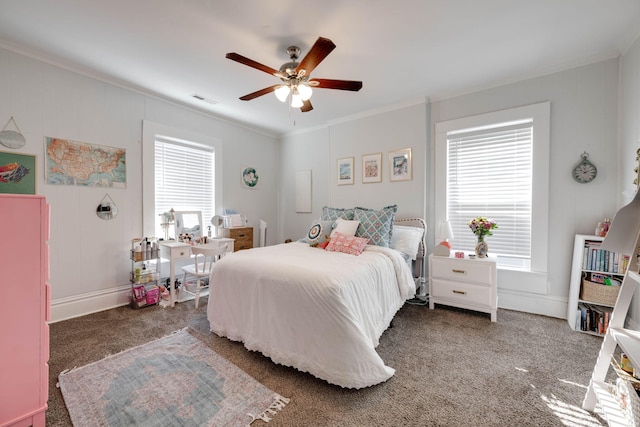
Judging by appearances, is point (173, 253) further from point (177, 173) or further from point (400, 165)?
point (400, 165)

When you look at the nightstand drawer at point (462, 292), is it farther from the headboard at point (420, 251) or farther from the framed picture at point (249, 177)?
the framed picture at point (249, 177)

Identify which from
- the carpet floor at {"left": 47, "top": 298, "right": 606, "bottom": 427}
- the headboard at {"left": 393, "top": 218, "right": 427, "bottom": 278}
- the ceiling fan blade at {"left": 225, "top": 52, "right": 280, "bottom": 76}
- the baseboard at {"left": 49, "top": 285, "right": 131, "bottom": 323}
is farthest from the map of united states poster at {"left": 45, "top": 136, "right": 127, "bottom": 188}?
the headboard at {"left": 393, "top": 218, "right": 427, "bottom": 278}

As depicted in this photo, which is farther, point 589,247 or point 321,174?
point 321,174

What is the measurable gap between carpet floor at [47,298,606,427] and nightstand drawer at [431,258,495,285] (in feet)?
1.39

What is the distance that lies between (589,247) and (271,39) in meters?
3.56

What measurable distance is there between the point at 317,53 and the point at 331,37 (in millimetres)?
602

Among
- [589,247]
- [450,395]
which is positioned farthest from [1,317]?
[589,247]

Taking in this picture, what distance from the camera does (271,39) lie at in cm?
221

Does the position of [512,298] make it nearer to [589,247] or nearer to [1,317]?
[589,247]

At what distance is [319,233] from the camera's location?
10.1ft

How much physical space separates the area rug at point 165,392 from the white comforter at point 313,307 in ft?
0.94

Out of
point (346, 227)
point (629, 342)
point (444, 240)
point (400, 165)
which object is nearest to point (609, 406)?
point (629, 342)

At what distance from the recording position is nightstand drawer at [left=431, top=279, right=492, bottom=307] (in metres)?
2.64

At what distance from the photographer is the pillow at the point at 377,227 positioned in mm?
2891
